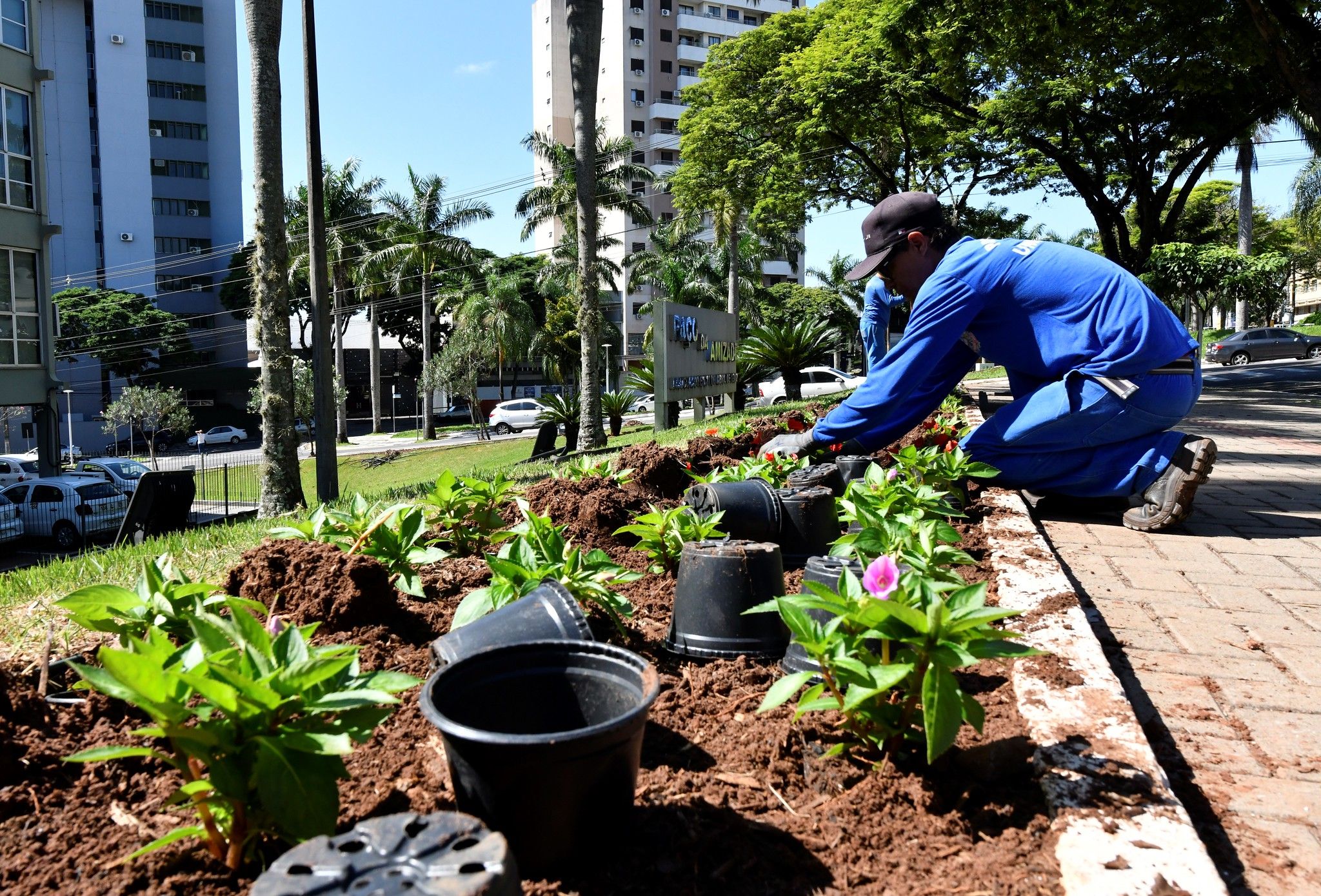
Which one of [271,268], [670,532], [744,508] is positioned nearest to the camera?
[670,532]

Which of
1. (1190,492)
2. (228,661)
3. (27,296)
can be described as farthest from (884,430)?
(27,296)

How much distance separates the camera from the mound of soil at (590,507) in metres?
3.28

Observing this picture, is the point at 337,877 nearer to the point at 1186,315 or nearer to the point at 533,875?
the point at 533,875

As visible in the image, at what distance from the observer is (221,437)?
163ft

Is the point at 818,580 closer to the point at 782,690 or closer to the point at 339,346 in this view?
the point at 782,690

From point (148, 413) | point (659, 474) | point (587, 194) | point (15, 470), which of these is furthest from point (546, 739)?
point (148, 413)

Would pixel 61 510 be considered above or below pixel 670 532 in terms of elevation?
below

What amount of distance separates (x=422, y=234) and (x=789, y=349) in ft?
97.3

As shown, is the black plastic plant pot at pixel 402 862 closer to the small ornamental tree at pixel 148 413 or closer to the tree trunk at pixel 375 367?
the tree trunk at pixel 375 367

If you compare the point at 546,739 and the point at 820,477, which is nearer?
the point at 546,739

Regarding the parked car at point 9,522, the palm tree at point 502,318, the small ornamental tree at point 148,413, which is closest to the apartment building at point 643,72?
the palm tree at point 502,318

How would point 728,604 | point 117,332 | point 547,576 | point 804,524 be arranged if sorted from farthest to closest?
point 117,332 < point 804,524 < point 728,604 < point 547,576

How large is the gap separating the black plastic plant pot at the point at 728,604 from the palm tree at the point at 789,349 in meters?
15.1

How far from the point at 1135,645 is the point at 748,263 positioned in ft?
176
